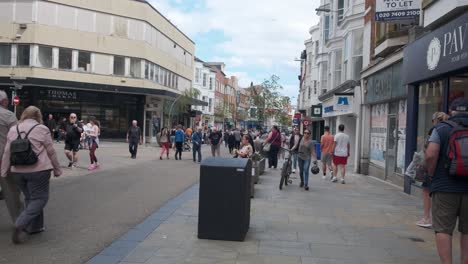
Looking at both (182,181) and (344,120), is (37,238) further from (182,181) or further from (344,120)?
(344,120)

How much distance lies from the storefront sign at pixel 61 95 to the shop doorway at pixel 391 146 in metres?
27.4

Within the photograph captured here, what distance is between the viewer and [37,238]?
6277 mm

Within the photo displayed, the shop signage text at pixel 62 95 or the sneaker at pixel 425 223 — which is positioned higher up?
the shop signage text at pixel 62 95

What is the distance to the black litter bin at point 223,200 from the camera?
6.28m

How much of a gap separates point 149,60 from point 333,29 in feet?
56.7

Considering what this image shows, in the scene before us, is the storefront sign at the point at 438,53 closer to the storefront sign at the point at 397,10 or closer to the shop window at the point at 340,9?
the storefront sign at the point at 397,10

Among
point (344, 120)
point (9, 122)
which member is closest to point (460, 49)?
point (9, 122)

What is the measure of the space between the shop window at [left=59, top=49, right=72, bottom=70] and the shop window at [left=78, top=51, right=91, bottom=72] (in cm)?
72

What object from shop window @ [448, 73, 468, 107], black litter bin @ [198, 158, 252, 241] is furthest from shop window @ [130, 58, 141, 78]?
black litter bin @ [198, 158, 252, 241]

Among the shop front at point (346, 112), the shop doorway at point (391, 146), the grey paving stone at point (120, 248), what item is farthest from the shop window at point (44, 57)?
the grey paving stone at point (120, 248)

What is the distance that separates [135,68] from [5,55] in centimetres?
945

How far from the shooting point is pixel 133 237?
6.55 m

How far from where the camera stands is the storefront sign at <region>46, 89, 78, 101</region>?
35844 millimetres

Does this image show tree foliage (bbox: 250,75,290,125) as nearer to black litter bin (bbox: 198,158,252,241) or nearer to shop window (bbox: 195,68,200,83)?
shop window (bbox: 195,68,200,83)
